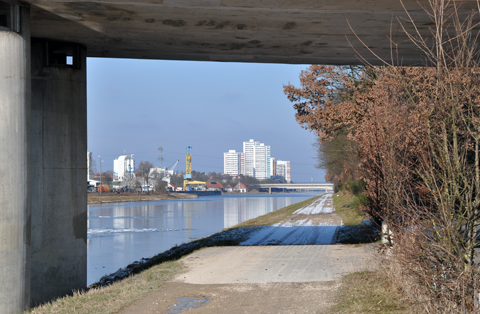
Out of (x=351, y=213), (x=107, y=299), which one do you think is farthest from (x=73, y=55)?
(x=351, y=213)

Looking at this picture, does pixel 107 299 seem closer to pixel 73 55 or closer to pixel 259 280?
pixel 259 280

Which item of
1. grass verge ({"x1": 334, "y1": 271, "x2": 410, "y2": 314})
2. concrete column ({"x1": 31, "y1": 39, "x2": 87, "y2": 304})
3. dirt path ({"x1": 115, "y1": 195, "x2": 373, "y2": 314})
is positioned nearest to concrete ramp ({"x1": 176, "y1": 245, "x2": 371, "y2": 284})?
dirt path ({"x1": 115, "y1": 195, "x2": 373, "y2": 314})

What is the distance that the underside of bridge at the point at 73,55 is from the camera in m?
8.54

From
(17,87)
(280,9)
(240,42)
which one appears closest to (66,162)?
(17,87)

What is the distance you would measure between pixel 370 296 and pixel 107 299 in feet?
15.1

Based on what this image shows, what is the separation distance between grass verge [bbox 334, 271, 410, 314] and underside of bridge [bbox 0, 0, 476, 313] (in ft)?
13.5

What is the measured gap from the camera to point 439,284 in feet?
19.6

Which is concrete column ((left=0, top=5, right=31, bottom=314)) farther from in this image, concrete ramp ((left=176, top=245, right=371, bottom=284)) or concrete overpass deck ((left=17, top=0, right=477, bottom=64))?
concrete ramp ((left=176, top=245, right=371, bottom=284))

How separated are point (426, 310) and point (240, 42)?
7.27m

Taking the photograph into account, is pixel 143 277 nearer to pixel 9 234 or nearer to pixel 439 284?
pixel 9 234

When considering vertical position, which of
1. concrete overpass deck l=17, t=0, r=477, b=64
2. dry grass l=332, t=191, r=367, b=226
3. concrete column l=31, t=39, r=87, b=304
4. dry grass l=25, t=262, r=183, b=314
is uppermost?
concrete overpass deck l=17, t=0, r=477, b=64

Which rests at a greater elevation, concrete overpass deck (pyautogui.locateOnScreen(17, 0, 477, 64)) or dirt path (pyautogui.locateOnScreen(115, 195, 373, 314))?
concrete overpass deck (pyautogui.locateOnScreen(17, 0, 477, 64))

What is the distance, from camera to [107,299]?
893 cm

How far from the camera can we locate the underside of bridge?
8.54 m
